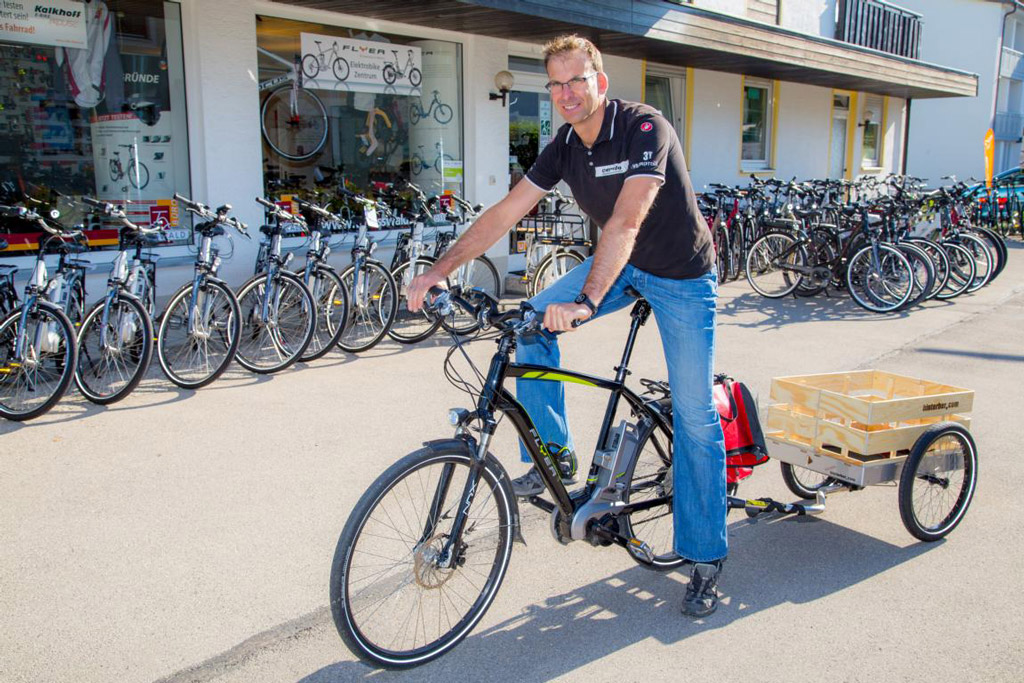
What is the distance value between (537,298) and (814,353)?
195 inches

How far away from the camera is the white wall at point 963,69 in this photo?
106 ft

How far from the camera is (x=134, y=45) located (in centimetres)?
765

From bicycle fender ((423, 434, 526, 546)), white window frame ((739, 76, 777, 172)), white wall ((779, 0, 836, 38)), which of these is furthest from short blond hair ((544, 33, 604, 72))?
white wall ((779, 0, 836, 38))

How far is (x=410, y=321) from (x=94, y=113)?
316 cm

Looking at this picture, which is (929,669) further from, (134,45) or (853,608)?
(134,45)

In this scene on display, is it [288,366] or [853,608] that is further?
[288,366]

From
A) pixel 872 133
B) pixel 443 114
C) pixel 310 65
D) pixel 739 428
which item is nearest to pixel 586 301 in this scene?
pixel 739 428

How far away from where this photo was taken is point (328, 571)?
362 centimetres

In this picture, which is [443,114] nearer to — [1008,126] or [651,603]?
[651,603]

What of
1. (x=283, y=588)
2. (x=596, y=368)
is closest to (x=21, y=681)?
(x=283, y=588)

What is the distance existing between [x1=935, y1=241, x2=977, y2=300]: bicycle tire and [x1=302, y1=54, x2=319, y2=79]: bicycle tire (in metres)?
7.29

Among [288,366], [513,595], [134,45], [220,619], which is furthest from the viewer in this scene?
[134,45]

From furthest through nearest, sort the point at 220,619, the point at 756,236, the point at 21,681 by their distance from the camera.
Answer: the point at 756,236, the point at 220,619, the point at 21,681

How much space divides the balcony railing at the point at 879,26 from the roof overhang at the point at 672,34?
1.47 m
